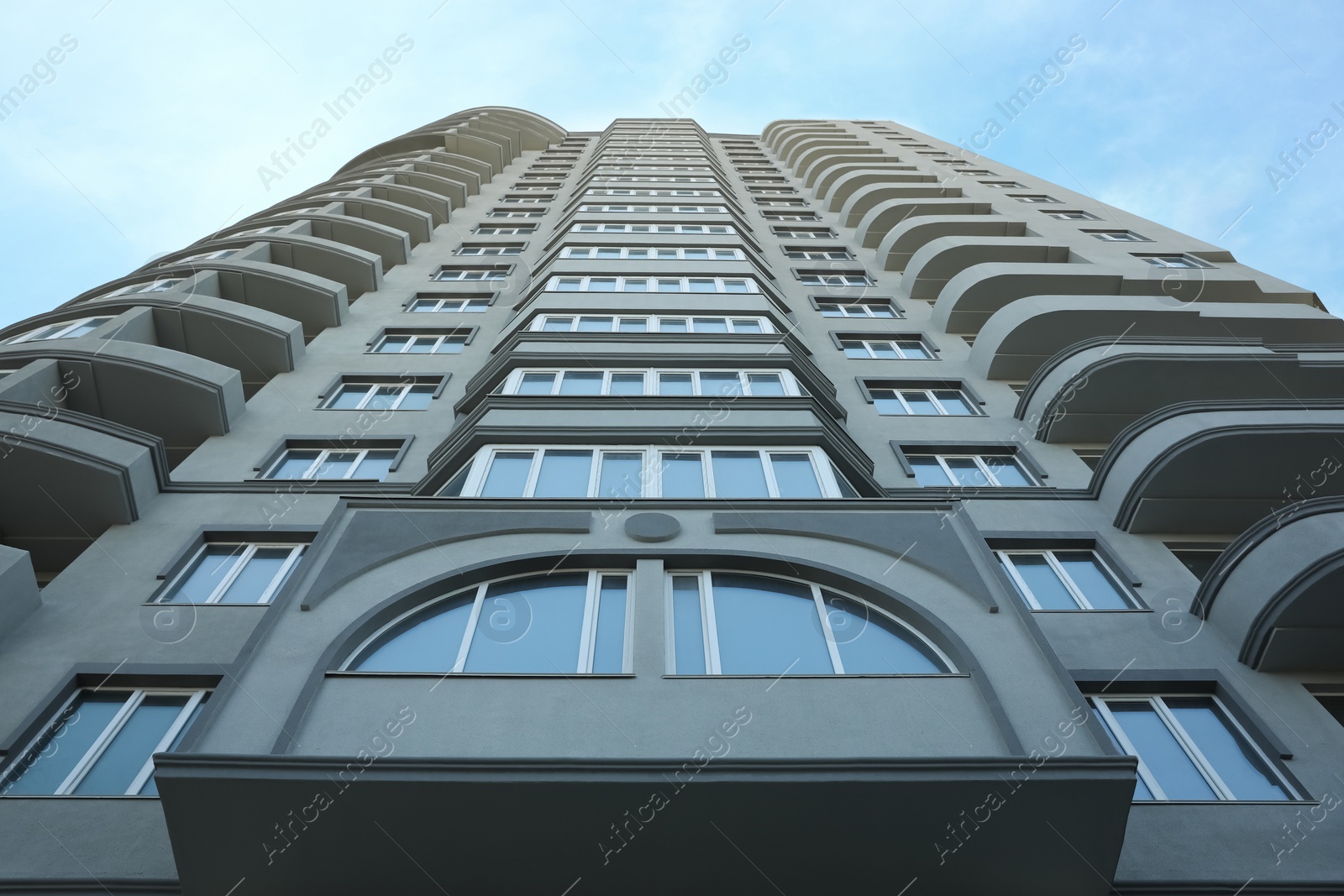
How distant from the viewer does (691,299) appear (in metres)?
20.2

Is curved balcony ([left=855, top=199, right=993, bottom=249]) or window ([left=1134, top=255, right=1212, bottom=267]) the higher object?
curved balcony ([left=855, top=199, right=993, bottom=249])

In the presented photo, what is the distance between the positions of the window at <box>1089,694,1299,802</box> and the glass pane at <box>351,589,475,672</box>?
690 centimetres

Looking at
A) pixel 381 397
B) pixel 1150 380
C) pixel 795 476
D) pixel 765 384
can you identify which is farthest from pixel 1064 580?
pixel 381 397

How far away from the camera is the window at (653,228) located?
88.6 feet

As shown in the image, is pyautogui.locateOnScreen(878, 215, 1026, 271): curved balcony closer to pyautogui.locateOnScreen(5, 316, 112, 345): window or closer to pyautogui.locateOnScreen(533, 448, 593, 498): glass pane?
pyautogui.locateOnScreen(533, 448, 593, 498): glass pane

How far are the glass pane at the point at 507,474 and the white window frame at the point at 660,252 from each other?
38.8ft

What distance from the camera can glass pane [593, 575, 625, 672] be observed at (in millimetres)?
8359

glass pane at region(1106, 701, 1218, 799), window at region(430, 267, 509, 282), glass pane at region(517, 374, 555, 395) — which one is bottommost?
glass pane at region(1106, 701, 1218, 799)

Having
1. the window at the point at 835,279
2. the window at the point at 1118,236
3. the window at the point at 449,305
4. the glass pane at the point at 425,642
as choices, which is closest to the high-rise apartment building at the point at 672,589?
the glass pane at the point at 425,642

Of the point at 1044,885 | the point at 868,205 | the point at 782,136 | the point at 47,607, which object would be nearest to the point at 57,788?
the point at 47,607

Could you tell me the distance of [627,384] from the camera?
52.9 ft

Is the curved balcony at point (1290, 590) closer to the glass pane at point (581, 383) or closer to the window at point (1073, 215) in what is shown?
the glass pane at point (581, 383)

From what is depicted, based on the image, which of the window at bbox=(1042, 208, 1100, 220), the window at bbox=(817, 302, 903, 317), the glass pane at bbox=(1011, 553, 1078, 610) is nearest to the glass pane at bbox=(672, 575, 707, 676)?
the glass pane at bbox=(1011, 553, 1078, 610)

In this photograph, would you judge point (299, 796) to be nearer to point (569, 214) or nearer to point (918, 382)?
point (918, 382)
